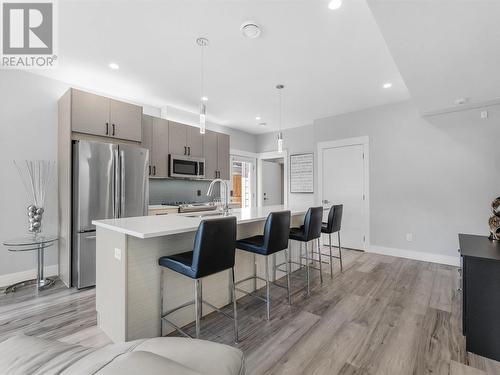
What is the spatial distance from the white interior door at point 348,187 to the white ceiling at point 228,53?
3.21ft

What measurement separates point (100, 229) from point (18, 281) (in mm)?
2017

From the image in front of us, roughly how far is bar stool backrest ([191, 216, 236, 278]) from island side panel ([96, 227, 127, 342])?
1.85ft

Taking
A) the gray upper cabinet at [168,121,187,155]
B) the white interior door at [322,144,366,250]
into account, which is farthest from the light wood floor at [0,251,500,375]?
the gray upper cabinet at [168,121,187,155]

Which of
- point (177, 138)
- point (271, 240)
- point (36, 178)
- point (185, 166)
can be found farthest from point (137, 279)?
point (177, 138)

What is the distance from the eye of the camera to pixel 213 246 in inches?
65.2

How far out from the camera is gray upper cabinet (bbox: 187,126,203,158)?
14.5 ft

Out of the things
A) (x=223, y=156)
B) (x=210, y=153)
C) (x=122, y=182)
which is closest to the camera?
(x=122, y=182)

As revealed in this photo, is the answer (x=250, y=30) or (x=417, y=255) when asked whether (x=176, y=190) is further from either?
(x=417, y=255)

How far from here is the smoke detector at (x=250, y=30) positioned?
211cm

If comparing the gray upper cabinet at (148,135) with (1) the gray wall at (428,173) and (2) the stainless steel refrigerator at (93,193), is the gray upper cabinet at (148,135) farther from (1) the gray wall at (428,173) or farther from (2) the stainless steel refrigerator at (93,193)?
(1) the gray wall at (428,173)

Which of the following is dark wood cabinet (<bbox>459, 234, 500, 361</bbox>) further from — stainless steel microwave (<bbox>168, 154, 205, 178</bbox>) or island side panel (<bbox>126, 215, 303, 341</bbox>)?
stainless steel microwave (<bbox>168, 154, 205, 178</bbox>)

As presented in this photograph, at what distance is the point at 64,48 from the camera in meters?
2.51

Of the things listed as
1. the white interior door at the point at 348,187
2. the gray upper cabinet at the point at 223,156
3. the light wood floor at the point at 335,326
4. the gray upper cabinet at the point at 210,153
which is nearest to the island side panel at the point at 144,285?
the light wood floor at the point at 335,326

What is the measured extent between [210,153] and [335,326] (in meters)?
3.68
